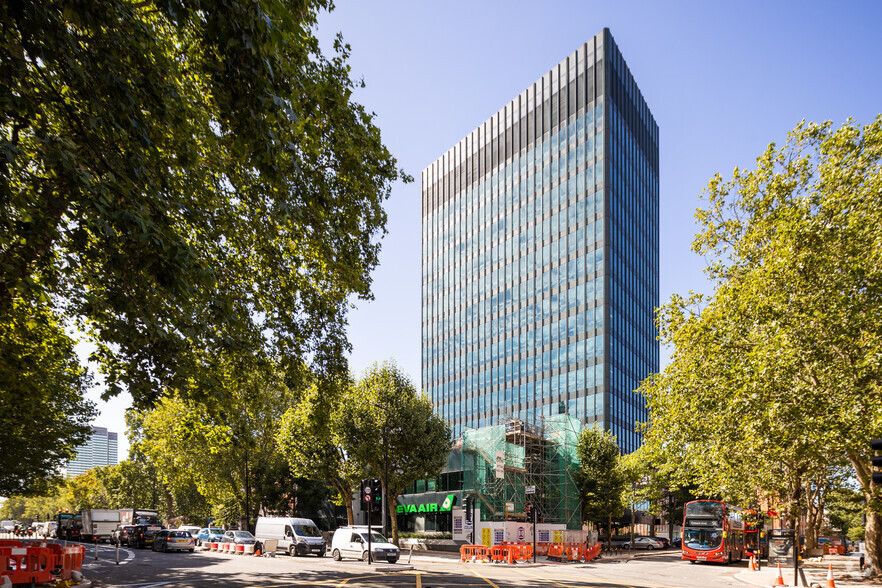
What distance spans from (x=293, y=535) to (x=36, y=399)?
62.0ft

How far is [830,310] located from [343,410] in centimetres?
2742

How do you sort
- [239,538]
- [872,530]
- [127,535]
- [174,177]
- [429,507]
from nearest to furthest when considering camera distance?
1. [174,177]
2. [872,530]
3. [239,538]
4. [127,535]
5. [429,507]

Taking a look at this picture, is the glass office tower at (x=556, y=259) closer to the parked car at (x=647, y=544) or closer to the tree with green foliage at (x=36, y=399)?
the parked car at (x=647, y=544)

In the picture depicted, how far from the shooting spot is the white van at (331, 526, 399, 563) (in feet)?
95.3

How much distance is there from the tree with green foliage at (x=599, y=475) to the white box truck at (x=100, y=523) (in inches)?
1581

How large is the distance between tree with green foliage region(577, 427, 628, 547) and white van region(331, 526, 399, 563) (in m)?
23.6

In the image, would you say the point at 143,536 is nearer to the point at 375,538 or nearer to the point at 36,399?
the point at 375,538

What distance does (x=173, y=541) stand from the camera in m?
37.3

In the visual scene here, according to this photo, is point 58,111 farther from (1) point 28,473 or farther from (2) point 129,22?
(1) point 28,473

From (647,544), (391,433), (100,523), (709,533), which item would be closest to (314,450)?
(391,433)

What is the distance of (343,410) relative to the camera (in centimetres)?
3834

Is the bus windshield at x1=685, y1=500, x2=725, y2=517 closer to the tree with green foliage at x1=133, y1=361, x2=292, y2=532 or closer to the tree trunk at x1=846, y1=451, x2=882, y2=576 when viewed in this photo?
the tree trunk at x1=846, y1=451, x2=882, y2=576

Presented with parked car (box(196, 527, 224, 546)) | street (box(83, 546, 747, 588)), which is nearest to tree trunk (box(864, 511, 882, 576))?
street (box(83, 546, 747, 588))

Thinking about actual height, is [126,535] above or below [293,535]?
below
